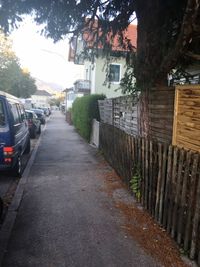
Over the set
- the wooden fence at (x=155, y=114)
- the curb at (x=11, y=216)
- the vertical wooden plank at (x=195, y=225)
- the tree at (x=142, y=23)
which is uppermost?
the tree at (x=142, y=23)

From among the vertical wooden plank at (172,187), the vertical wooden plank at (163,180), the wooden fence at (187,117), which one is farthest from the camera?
the vertical wooden plank at (163,180)

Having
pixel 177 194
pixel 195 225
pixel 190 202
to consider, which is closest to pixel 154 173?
pixel 177 194

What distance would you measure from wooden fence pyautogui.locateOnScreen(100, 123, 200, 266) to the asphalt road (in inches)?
22.3

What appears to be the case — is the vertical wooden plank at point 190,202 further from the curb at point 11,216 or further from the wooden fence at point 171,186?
the curb at point 11,216

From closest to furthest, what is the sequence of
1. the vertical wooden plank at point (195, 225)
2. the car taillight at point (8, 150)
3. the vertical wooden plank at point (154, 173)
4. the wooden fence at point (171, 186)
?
the vertical wooden plank at point (195, 225) < the wooden fence at point (171, 186) < the vertical wooden plank at point (154, 173) < the car taillight at point (8, 150)

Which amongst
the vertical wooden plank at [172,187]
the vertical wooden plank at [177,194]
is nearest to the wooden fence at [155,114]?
the vertical wooden plank at [172,187]

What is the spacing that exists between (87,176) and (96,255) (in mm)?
4975

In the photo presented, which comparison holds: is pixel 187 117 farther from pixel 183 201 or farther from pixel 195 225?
pixel 195 225

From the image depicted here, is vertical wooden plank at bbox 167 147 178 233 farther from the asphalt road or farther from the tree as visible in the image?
the tree

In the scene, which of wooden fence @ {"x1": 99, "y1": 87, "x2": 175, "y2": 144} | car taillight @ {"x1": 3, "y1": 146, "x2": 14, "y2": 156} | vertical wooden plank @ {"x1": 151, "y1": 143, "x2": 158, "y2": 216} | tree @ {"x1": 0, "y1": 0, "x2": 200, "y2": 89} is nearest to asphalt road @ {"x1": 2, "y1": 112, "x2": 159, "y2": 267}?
vertical wooden plank @ {"x1": 151, "y1": 143, "x2": 158, "y2": 216}

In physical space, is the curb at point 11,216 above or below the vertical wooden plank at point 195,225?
below

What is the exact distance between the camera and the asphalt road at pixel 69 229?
447cm

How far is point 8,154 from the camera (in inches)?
328

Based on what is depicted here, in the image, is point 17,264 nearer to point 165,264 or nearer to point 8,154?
point 165,264
